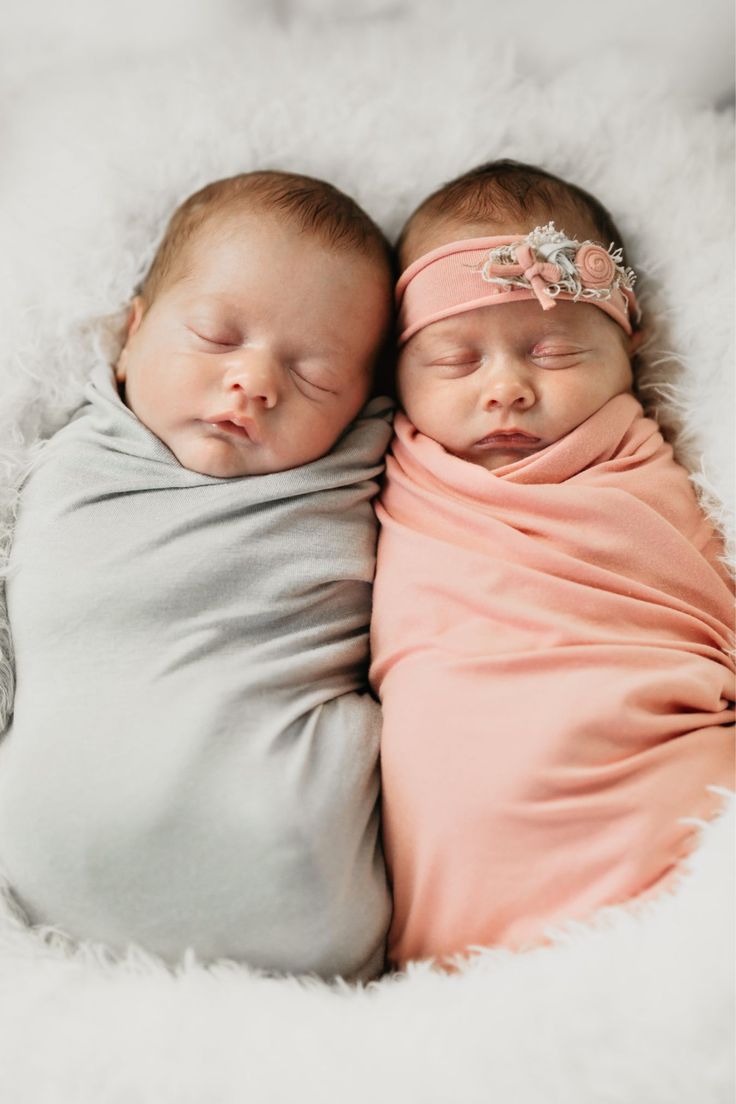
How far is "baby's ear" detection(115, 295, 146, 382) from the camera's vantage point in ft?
4.87

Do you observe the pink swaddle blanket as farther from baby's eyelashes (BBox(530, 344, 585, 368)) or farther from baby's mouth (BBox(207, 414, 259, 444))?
baby's mouth (BBox(207, 414, 259, 444))

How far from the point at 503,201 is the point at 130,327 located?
601 mm

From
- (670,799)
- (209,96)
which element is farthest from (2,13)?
(670,799)

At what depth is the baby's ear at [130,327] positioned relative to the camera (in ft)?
4.87

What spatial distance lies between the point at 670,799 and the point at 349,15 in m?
1.37

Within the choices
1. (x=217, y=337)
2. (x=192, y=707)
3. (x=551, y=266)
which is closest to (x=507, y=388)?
(x=551, y=266)

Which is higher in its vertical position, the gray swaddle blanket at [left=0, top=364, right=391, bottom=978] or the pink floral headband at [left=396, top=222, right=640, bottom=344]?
the pink floral headband at [left=396, top=222, right=640, bottom=344]

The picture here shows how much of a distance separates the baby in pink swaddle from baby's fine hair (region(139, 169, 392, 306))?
0.10 meters

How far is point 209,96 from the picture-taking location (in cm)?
160

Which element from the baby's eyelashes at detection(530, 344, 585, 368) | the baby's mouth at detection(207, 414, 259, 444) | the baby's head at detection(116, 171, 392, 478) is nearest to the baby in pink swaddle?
the baby's eyelashes at detection(530, 344, 585, 368)

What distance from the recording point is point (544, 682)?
1216 mm

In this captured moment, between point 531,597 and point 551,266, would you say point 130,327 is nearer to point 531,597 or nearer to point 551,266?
point 551,266

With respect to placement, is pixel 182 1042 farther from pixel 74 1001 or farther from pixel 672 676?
pixel 672 676

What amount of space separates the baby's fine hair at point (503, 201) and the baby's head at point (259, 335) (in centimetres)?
12
